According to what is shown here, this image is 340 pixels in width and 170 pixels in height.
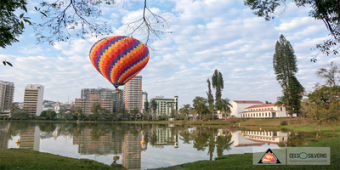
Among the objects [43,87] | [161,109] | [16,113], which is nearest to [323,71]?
[16,113]

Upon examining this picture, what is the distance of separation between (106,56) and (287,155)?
14034mm

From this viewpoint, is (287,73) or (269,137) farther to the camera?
(287,73)

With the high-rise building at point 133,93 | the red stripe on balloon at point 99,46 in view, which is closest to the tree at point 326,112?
the red stripe on balloon at point 99,46

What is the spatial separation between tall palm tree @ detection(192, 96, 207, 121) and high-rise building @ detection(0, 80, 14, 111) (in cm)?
13057

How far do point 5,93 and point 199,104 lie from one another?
13589 centimetres

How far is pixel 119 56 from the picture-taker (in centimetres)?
1634

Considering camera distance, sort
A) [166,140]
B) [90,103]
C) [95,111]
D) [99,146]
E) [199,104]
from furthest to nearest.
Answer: [90,103] → [95,111] → [199,104] → [166,140] → [99,146]

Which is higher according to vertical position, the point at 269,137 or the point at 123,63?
the point at 123,63

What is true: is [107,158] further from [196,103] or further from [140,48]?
[196,103]

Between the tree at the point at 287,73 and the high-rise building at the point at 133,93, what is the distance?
102096 millimetres

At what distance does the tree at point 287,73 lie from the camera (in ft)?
154

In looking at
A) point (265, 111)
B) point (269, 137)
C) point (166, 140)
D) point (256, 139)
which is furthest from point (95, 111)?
point (256, 139)

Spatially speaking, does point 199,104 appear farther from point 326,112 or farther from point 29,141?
point 29,141

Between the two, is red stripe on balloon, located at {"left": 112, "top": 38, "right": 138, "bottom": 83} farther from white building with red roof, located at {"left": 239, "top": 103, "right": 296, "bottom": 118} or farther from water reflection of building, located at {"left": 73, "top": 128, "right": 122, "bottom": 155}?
white building with red roof, located at {"left": 239, "top": 103, "right": 296, "bottom": 118}
